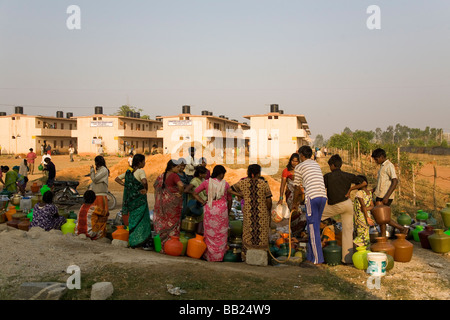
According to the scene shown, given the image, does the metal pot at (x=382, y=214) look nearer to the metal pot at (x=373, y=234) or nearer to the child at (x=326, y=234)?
the metal pot at (x=373, y=234)

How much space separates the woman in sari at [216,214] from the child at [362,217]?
200cm

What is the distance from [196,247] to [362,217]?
264 centimetres

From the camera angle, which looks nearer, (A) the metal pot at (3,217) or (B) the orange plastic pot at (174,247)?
(B) the orange plastic pot at (174,247)

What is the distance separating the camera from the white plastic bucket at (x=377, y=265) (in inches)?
205

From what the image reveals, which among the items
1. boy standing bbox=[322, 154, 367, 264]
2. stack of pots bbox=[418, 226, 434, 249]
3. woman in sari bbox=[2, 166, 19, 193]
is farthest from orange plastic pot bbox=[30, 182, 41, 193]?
stack of pots bbox=[418, 226, 434, 249]

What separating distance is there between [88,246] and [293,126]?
129 ft

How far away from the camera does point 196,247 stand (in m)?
6.27

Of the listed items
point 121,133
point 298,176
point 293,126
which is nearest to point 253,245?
point 298,176

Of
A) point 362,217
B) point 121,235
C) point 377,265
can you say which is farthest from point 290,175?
point 121,235

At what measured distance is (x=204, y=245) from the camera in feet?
20.5

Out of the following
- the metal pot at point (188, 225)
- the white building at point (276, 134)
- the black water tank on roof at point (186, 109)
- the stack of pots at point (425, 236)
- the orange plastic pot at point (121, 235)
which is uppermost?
the black water tank on roof at point (186, 109)

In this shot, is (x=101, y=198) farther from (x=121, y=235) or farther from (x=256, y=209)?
(x=256, y=209)

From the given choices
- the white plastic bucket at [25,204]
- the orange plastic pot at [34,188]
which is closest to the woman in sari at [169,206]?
the white plastic bucket at [25,204]

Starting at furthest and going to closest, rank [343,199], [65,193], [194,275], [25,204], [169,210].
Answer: [65,193], [25,204], [169,210], [343,199], [194,275]
